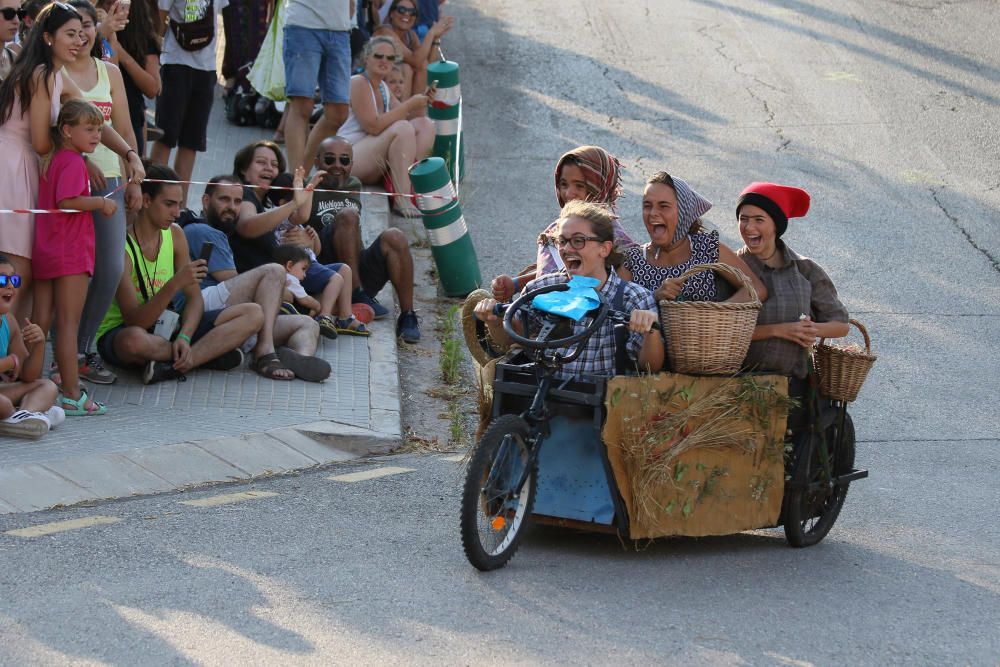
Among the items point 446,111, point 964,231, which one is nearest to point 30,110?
point 446,111

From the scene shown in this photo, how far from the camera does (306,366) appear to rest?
8383 mm

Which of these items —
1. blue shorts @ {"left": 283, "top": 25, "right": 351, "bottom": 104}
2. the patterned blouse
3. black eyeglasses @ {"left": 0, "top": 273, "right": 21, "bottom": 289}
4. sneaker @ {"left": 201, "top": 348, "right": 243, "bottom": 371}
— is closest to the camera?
the patterned blouse

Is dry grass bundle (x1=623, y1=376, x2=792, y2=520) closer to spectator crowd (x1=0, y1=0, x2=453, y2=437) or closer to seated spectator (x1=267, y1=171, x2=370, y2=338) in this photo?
spectator crowd (x1=0, y1=0, x2=453, y2=437)

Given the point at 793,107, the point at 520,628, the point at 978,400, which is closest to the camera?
the point at 520,628

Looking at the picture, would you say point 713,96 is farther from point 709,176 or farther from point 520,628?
point 520,628

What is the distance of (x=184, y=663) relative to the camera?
14.9 ft

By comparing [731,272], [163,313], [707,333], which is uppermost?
[731,272]

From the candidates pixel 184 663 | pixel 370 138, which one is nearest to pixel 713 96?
pixel 370 138

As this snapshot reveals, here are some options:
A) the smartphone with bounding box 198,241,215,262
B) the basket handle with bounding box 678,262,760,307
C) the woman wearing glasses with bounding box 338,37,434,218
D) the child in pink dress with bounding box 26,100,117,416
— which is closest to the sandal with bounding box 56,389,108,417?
the child in pink dress with bounding box 26,100,117,416

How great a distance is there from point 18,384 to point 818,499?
13.1 ft

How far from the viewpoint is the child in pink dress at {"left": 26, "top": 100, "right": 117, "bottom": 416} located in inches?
281

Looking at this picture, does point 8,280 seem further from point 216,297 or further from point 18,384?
point 216,297

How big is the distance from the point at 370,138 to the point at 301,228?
271 cm

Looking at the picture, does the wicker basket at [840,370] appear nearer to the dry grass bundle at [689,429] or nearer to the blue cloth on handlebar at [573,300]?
the dry grass bundle at [689,429]
